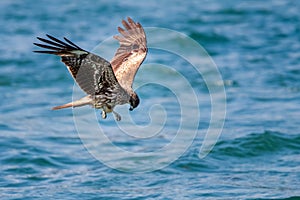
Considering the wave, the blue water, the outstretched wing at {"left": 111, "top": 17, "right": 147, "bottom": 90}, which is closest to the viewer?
the outstretched wing at {"left": 111, "top": 17, "right": 147, "bottom": 90}

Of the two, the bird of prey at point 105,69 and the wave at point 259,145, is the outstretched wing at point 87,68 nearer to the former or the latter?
the bird of prey at point 105,69

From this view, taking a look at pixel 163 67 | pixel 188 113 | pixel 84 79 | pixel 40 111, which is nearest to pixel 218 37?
pixel 163 67

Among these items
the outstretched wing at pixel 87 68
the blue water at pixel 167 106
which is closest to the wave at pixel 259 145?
the blue water at pixel 167 106

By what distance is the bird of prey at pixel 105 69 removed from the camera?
848 cm

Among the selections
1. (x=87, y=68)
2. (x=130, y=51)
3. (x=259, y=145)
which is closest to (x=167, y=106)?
(x=259, y=145)

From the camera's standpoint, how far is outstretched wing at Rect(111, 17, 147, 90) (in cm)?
977

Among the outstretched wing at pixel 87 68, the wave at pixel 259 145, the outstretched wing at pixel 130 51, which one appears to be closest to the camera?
the outstretched wing at pixel 87 68

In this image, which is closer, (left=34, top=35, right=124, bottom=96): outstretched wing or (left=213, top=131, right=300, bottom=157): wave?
(left=34, top=35, right=124, bottom=96): outstretched wing

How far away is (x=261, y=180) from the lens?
11.6 m

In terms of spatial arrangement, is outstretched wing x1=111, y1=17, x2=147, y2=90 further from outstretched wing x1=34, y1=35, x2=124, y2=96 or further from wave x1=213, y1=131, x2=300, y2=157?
wave x1=213, y1=131, x2=300, y2=157

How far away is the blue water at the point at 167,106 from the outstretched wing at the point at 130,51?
2146mm

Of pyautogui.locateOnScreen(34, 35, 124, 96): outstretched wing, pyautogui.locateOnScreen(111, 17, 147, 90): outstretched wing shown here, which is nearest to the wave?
pyautogui.locateOnScreen(111, 17, 147, 90): outstretched wing

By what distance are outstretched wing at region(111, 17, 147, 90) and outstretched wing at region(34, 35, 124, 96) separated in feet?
2.20

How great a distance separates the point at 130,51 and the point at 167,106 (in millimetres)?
5129
